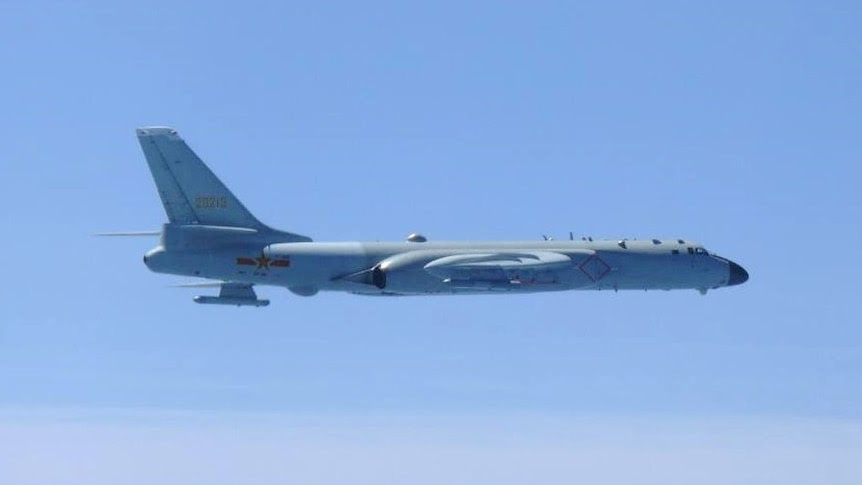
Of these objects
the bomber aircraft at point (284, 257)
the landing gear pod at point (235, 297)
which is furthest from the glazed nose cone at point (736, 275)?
the landing gear pod at point (235, 297)

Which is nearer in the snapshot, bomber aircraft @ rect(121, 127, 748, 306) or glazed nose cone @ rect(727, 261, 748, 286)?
bomber aircraft @ rect(121, 127, 748, 306)

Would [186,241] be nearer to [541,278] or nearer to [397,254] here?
[397,254]

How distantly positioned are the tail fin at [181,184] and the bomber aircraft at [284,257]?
52mm

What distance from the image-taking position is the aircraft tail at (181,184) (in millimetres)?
81750

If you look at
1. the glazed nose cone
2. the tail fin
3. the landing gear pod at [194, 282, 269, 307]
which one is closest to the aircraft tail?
the tail fin

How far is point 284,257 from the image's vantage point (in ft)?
268

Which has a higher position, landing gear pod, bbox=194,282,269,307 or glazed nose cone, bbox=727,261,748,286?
glazed nose cone, bbox=727,261,748,286

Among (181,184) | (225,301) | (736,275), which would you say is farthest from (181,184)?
(736,275)

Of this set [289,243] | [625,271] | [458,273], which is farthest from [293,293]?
[625,271]

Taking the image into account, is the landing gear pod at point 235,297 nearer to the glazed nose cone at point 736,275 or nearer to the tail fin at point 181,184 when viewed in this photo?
the tail fin at point 181,184

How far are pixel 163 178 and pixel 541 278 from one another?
2058 centimetres

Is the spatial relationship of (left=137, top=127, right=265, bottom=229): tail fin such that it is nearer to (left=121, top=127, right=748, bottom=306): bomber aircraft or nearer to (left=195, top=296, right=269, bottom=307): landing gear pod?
(left=121, top=127, right=748, bottom=306): bomber aircraft

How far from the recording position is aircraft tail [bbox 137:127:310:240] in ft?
268

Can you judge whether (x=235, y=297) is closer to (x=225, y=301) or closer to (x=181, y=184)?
(x=225, y=301)
